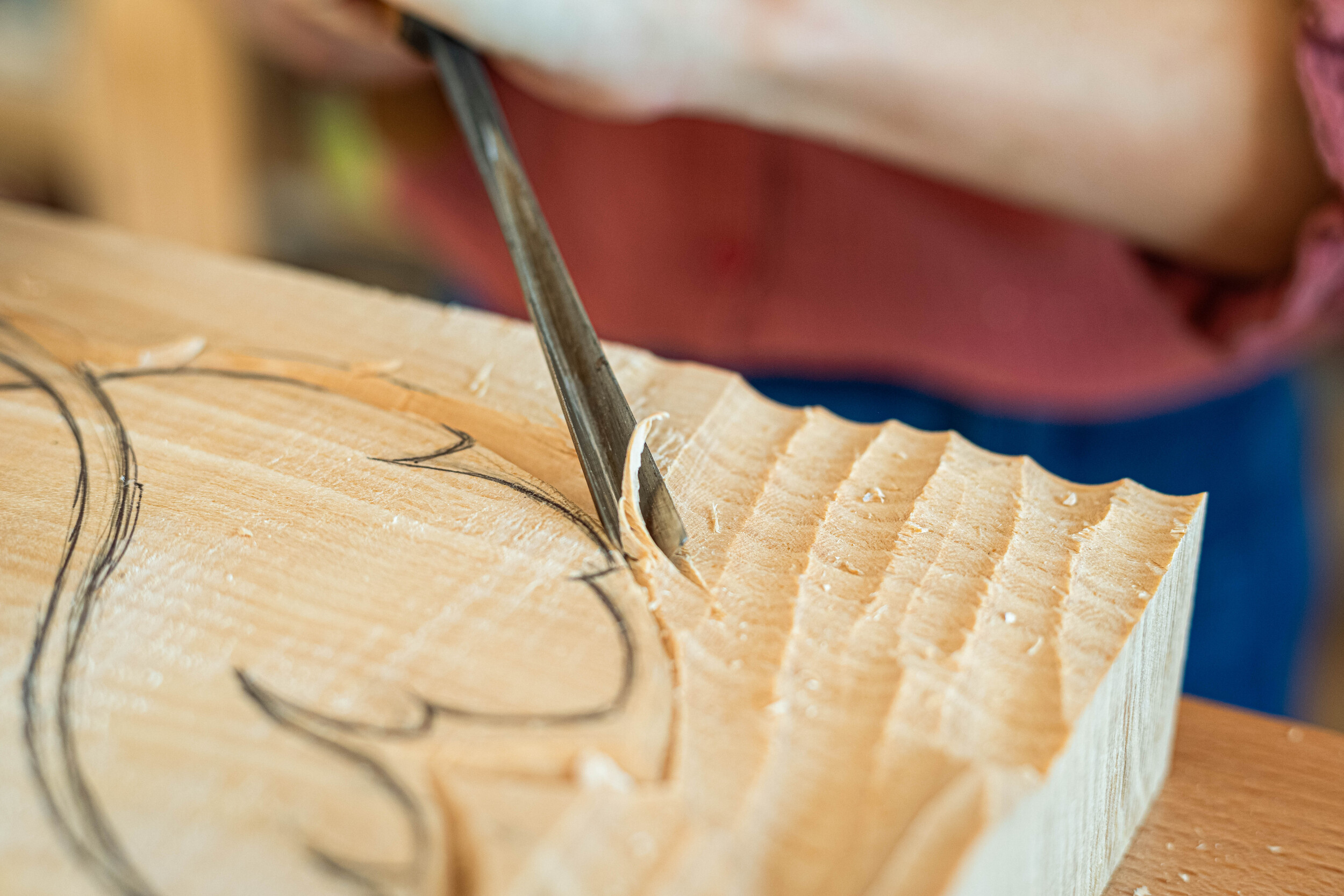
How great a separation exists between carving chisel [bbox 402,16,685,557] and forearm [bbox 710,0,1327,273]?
0.18 meters

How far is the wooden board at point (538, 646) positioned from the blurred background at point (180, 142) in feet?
4.91

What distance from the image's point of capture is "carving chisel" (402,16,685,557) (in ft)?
1.19

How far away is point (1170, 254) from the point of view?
679 mm

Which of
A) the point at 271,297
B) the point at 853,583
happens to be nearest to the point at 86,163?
the point at 271,297

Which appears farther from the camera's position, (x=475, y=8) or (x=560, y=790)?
(x=475, y=8)

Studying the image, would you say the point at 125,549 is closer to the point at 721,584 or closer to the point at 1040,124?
the point at 721,584

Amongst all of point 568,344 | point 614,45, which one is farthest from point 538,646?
point 614,45

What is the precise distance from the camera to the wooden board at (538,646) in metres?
0.25

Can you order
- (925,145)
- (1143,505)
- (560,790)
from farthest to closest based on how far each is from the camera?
1. (925,145)
2. (1143,505)
3. (560,790)

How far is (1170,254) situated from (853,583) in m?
0.47

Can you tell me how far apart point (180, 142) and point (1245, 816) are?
2251mm

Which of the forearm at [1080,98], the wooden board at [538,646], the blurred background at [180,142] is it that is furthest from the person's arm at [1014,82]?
the blurred background at [180,142]

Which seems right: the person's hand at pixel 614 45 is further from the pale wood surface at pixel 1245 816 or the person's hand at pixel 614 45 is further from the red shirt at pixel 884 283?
the pale wood surface at pixel 1245 816

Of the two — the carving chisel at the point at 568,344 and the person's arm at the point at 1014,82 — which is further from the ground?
the person's arm at the point at 1014,82
